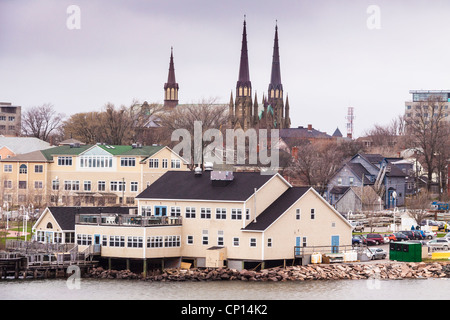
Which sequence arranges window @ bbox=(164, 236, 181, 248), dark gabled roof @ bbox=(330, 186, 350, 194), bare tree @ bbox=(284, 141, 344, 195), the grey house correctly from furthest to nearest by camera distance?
bare tree @ bbox=(284, 141, 344, 195) → the grey house → dark gabled roof @ bbox=(330, 186, 350, 194) → window @ bbox=(164, 236, 181, 248)

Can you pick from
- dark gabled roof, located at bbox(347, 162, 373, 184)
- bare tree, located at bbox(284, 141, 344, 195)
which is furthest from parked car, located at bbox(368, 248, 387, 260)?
dark gabled roof, located at bbox(347, 162, 373, 184)

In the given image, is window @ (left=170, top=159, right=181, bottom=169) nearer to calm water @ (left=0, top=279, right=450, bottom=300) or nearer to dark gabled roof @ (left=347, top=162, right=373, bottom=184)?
dark gabled roof @ (left=347, top=162, right=373, bottom=184)

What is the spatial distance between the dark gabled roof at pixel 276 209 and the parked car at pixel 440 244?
10.5 metres

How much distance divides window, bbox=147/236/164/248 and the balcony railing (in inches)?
29.8

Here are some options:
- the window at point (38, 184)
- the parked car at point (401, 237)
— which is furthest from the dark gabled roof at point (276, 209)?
the window at point (38, 184)

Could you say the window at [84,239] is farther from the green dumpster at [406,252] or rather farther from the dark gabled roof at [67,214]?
the green dumpster at [406,252]

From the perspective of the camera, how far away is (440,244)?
68.6m

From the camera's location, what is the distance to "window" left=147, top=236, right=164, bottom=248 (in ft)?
198

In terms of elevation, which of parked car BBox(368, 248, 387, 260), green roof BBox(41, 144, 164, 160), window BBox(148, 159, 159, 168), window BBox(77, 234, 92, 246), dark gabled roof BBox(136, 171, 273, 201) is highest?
green roof BBox(41, 144, 164, 160)

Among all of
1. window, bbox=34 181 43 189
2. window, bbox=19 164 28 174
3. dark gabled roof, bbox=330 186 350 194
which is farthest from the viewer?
dark gabled roof, bbox=330 186 350 194

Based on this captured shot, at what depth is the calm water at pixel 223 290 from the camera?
54.7 metres

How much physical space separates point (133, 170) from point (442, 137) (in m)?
36.7
